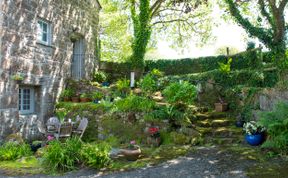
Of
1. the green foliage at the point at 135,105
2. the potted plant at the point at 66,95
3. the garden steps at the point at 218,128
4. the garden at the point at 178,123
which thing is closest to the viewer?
the garden at the point at 178,123

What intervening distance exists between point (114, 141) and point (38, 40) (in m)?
4.85

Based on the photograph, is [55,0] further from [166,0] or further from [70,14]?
[166,0]

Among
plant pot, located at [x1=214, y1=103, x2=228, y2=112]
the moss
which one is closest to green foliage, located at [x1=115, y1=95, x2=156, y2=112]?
the moss

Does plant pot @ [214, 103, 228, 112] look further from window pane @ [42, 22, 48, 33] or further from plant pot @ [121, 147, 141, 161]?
window pane @ [42, 22, 48, 33]

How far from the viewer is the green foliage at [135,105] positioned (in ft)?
32.6

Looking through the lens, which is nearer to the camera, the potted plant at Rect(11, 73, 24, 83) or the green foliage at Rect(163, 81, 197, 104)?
the potted plant at Rect(11, 73, 24, 83)

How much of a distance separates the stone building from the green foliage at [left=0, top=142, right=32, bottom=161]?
2.20 ft

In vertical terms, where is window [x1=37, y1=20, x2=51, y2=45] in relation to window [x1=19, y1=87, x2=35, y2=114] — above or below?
above

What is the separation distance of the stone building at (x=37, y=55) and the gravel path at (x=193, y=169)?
3.96 metres

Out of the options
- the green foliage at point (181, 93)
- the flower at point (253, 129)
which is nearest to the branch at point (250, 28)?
the green foliage at point (181, 93)

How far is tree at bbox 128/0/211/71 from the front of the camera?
55.7 ft

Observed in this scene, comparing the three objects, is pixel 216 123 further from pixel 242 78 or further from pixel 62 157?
pixel 62 157

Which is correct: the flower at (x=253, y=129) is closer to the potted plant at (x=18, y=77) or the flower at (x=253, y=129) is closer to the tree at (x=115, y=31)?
the potted plant at (x=18, y=77)

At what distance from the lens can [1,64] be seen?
891 cm
